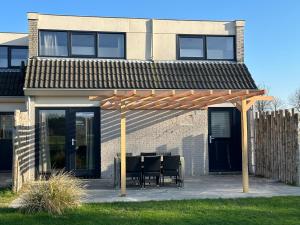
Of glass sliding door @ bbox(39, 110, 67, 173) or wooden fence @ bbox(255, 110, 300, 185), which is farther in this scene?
glass sliding door @ bbox(39, 110, 67, 173)

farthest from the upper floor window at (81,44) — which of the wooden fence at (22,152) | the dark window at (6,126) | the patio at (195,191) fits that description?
the patio at (195,191)

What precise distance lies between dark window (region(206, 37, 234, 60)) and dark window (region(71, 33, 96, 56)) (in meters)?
4.50

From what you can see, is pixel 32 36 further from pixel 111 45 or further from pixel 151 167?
pixel 151 167

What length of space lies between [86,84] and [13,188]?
178 inches

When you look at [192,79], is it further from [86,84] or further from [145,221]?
[145,221]

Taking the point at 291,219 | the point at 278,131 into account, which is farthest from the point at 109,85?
the point at 291,219

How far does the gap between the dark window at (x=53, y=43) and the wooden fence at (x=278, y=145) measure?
300 inches

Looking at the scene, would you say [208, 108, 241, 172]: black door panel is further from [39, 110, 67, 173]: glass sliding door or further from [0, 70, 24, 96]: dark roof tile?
[0, 70, 24, 96]: dark roof tile

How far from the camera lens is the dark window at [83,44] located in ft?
50.5

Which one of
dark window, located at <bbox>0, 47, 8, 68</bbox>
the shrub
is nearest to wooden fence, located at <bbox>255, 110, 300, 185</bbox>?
the shrub

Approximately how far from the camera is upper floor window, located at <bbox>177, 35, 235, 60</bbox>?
16.1 metres

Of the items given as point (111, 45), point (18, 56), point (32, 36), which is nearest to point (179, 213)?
point (111, 45)

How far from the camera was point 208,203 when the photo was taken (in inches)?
372

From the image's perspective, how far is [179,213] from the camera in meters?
8.45
